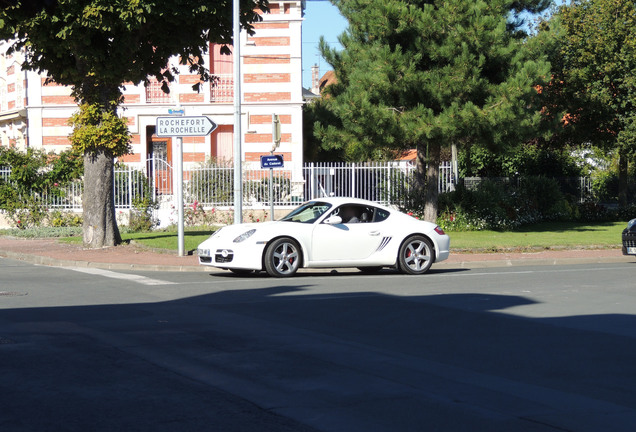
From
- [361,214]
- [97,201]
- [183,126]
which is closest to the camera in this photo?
[361,214]

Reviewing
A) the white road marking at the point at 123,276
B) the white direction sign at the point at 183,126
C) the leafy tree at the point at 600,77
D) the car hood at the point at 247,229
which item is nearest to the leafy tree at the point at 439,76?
the white direction sign at the point at 183,126

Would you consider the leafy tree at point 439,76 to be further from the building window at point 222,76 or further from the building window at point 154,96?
the building window at point 154,96

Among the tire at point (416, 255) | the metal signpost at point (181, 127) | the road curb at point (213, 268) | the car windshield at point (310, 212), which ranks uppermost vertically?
the metal signpost at point (181, 127)

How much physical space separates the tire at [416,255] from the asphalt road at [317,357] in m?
2.05

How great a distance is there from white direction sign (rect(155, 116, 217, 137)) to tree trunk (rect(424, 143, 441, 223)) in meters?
9.62

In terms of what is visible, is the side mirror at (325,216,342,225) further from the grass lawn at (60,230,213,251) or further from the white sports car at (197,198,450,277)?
the grass lawn at (60,230,213,251)

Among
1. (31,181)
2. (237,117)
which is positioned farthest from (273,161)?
(31,181)

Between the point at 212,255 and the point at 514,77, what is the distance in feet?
43.3

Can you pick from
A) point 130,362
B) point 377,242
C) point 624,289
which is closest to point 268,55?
point 377,242

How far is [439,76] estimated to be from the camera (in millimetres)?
25391

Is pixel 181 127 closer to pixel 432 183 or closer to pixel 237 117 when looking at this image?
pixel 237 117

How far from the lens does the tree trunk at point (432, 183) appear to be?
2789cm

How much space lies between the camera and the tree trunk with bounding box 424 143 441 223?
27.9 m

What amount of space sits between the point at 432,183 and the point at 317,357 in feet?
66.3
